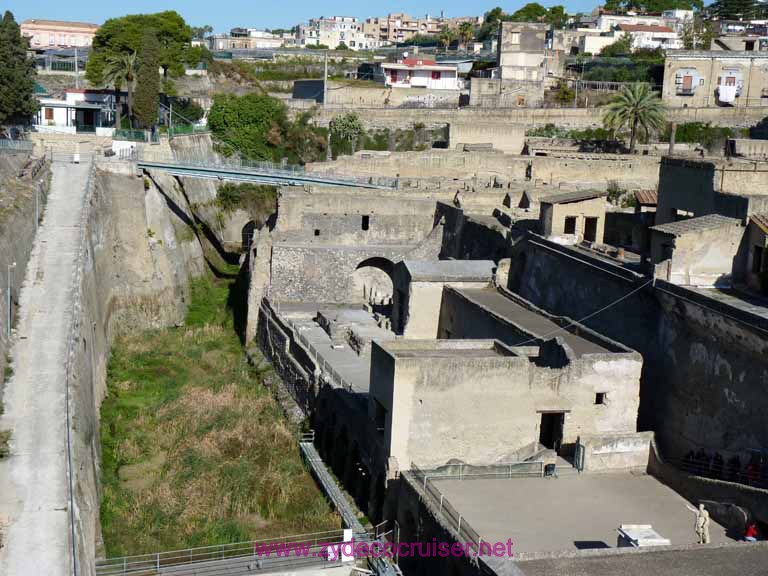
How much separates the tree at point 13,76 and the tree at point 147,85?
425 centimetres

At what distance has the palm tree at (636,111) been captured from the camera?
45.6 meters

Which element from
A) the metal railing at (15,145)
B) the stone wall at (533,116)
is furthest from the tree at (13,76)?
the stone wall at (533,116)

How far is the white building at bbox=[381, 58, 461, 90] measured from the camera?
206 ft

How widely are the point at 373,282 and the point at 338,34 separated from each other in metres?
121

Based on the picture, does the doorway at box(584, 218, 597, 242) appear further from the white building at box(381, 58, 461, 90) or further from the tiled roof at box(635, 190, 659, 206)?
the white building at box(381, 58, 461, 90)

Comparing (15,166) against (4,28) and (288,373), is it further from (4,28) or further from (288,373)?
(288,373)

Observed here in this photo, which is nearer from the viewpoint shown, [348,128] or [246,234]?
[246,234]

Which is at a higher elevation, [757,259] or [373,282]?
[757,259]

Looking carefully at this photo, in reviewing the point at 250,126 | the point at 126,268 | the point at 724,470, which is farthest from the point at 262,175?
the point at 724,470

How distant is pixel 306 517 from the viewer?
65.9ft

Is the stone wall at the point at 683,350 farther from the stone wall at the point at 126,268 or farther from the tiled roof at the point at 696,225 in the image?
the stone wall at the point at 126,268

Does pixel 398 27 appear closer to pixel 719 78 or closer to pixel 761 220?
pixel 719 78

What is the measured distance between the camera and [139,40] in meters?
53.8

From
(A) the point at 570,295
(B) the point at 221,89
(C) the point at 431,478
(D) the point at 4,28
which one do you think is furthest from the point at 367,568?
(B) the point at 221,89
